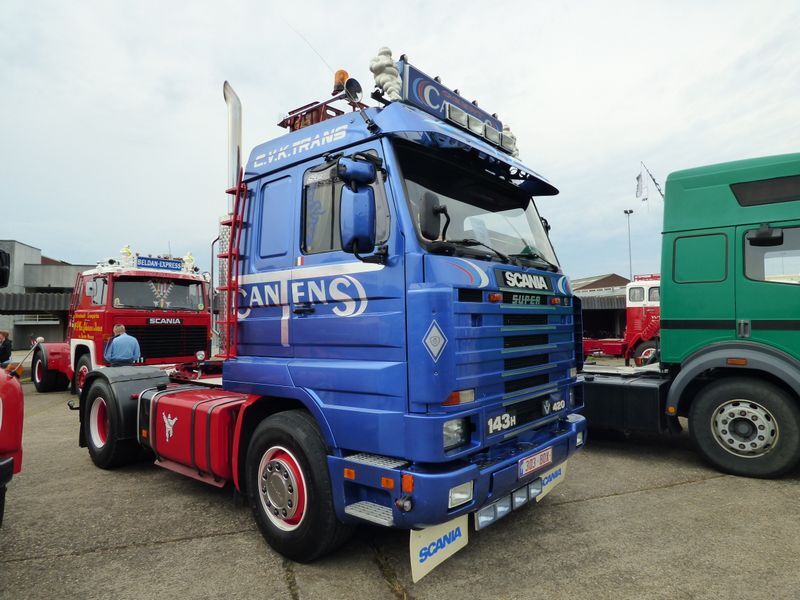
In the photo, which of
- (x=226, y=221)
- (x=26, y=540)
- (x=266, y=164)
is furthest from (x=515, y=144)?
(x=26, y=540)

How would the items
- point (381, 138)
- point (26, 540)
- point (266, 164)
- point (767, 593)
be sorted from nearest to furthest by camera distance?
point (767, 593)
point (381, 138)
point (26, 540)
point (266, 164)

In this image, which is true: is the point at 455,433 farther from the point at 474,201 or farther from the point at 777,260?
the point at 777,260

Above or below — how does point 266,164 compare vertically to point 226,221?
above

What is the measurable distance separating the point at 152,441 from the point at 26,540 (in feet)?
4.24

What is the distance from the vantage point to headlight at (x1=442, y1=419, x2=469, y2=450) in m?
2.88

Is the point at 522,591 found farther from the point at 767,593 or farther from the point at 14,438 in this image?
the point at 14,438

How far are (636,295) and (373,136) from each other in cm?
1509

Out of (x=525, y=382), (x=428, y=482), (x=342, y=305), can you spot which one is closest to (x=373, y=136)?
(x=342, y=305)

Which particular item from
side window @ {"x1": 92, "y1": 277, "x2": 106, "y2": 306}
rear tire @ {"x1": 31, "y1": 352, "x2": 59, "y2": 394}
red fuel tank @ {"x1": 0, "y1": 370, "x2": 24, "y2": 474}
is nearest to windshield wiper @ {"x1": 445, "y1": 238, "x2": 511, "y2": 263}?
red fuel tank @ {"x1": 0, "y1": 370, "x2": 24, "y2": 474}

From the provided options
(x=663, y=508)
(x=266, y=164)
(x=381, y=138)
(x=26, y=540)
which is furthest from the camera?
(x=663, y=508)

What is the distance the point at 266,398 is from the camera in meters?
3.89

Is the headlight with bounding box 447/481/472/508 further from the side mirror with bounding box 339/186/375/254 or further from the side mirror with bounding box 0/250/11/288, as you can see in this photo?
the side mirror with bounding box 0/250/11/288

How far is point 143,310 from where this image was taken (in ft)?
34.0

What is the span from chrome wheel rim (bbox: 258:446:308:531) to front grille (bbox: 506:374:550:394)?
1.51m
